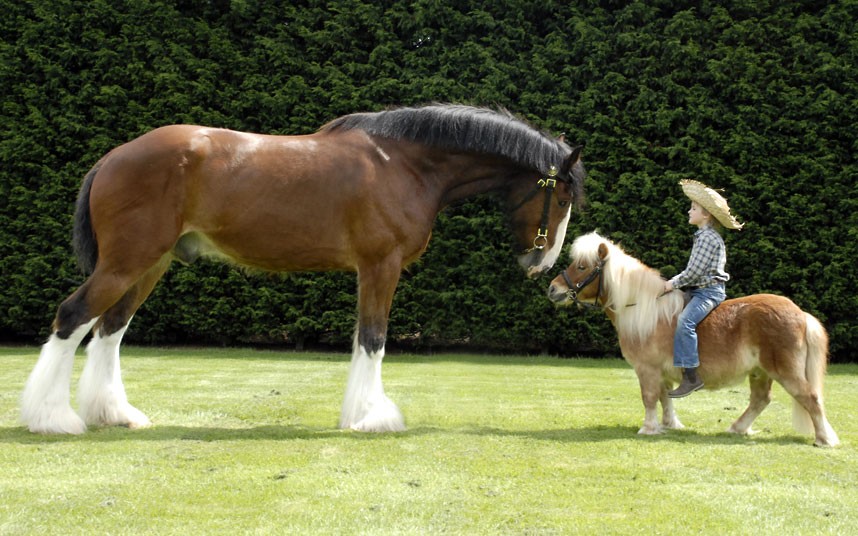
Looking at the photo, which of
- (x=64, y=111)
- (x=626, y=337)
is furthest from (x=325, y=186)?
(x=64, y=111)

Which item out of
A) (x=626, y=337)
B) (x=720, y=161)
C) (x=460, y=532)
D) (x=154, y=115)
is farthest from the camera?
(x=154, y=115)

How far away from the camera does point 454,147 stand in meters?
6.62

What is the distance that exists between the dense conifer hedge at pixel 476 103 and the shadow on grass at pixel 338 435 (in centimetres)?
547

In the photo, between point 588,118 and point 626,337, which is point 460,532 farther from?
point 588,118

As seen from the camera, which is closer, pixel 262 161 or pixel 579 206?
pixel 262 161

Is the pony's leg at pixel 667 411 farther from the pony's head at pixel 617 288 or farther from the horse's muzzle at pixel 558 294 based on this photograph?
the horse's muzzle at pixel 558 294

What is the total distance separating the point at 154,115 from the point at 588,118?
6.37 meters

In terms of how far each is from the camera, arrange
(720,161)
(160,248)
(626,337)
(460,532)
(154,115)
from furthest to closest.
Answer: (154,115), (720,161), (626,337), (160,248), (460,532)

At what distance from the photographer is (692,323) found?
245 inches

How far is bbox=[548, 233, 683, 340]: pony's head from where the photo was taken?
6445mm

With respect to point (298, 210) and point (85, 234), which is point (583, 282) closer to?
point (298, 210)

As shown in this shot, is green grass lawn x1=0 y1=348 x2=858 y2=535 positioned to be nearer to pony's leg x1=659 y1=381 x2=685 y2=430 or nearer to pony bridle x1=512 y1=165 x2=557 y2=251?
pony's leg x1=659 y1=381 x2=685 y2=430

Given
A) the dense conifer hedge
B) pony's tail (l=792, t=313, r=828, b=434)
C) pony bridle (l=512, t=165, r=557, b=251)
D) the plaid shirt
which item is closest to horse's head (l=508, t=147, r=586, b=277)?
pony bridle (l=512, t=165, r=557, b=251)

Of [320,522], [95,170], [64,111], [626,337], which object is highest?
[64,111]
